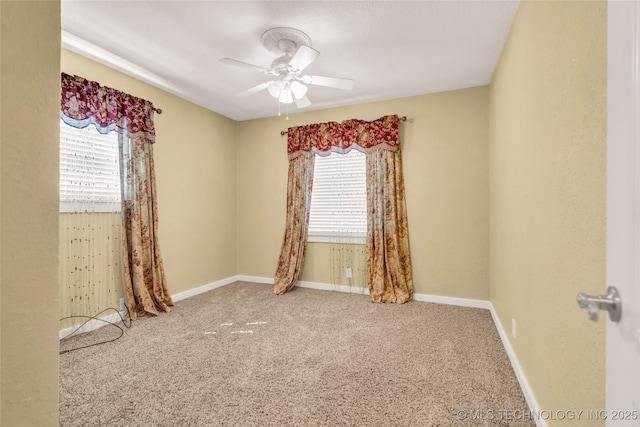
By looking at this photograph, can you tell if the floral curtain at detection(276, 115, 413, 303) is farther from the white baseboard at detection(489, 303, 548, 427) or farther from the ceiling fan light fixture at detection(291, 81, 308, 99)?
the ceiling fan light fixture at detection(291, 81, 308, 99)

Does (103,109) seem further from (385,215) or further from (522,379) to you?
(522,379)

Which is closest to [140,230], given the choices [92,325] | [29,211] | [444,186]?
[92,325]

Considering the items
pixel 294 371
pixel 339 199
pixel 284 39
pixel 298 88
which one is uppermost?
pixel 284 39

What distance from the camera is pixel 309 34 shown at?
2.39 meters

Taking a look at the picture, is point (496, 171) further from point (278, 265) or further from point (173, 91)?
point (173, 91)

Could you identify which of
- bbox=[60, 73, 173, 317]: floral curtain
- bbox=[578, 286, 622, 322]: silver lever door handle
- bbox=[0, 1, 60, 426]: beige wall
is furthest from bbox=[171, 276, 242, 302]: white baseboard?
bbox=[578, 286, 622, 322]: silver lever door handle

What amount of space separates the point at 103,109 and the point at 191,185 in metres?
1.30

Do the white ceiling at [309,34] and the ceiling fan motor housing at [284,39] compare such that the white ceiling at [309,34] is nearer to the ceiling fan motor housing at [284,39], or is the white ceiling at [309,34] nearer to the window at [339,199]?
the ceiling fan motor housing at [284,39]

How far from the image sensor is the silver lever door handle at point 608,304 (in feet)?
1.87

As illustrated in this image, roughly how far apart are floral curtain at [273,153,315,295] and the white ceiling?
4.06ft

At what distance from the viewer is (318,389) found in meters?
1.87

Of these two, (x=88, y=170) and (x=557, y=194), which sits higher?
(x=88, y=170)

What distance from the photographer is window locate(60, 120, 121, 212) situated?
8.40ft

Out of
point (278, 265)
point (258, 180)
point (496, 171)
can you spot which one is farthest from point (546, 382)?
point (258, 180)
